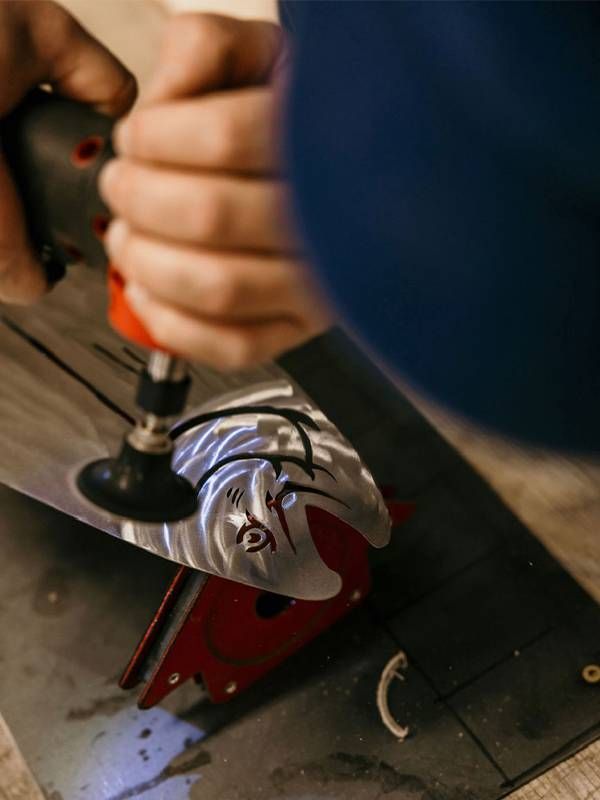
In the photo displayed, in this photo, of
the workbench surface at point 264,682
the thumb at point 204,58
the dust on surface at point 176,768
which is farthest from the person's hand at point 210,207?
the dust on surface at point 176,768

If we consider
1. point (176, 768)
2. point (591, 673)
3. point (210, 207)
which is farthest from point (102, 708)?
point (210, 207)

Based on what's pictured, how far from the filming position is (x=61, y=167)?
35 centimetres

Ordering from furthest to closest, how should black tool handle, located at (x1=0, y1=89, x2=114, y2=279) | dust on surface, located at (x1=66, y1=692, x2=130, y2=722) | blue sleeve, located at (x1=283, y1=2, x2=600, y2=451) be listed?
1. dust on surface, located at (x1=66, y1=692, x2=130, y2=722)
2. black tool handle, located at (x1=0, y1=89, x2=114, y2=279)
3. blue sleeve, located at (x1=283, y1=2, x2=600, y2=451)

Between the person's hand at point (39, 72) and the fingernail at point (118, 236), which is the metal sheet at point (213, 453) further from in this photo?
the fingernail at point (118, 236)

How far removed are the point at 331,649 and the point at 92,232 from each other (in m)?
0.43

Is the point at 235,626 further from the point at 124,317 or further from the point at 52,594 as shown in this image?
the point at 124,317

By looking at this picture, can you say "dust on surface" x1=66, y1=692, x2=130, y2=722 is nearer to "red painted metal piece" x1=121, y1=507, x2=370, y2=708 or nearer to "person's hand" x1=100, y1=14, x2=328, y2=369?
"red painted metal piece" x1=121, y1=507, x2=370, y2=708

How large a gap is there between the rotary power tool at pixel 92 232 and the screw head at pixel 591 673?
43cm

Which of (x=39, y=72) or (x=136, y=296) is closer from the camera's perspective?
(x=136, y=296)

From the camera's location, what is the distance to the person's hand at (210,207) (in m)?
0.24

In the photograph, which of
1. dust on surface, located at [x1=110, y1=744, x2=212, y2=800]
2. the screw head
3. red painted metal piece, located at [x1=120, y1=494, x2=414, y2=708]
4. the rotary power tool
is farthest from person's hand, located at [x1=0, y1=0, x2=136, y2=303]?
the screw head

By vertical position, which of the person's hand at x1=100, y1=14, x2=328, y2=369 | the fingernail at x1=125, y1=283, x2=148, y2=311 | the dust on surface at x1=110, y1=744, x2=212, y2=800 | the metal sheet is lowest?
the dust on surface at x1=110, y1=744, x2=212, y2=800

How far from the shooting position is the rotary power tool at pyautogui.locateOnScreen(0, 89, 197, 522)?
32 cm

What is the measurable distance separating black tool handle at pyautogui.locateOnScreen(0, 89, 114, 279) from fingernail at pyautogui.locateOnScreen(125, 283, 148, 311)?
0.08m
